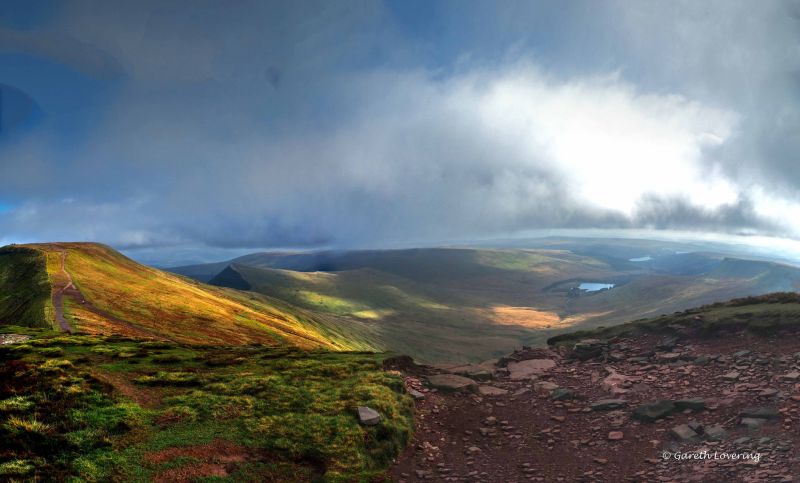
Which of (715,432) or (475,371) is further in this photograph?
(475,371)

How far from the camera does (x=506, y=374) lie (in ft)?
133

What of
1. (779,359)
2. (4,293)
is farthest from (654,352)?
(4,293)

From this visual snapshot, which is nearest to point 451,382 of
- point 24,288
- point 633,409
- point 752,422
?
point 633,409

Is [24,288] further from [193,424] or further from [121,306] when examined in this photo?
[193,424]

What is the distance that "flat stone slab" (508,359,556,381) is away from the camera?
129ft

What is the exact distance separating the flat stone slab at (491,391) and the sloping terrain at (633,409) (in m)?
0.16

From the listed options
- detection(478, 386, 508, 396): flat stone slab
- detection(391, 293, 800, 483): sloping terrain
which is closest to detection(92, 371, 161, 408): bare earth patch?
detection(391, 293, 800, 483): sloping terrain

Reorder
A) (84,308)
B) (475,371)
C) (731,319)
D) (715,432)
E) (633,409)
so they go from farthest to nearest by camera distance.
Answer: (84,308) < (731,319) < (475,371) < (633,409) < (715,432)

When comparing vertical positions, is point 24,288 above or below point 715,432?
above

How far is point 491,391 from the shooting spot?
35.7 m

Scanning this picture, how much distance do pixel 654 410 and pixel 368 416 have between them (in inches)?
802

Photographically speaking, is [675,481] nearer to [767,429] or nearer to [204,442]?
[767,429]

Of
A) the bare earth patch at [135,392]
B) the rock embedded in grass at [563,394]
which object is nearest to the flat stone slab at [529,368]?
the rock embedded in grass at [563,394]

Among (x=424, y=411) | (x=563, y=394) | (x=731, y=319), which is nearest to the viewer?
(x=424, y=411)
